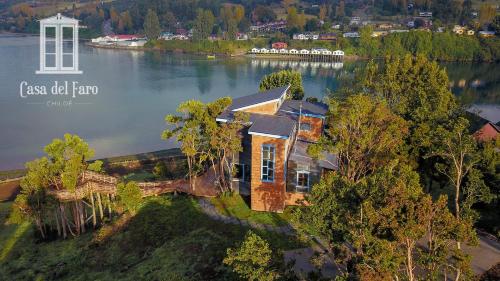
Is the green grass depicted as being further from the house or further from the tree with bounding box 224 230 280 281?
the tree with bounding box 224 230 280 281

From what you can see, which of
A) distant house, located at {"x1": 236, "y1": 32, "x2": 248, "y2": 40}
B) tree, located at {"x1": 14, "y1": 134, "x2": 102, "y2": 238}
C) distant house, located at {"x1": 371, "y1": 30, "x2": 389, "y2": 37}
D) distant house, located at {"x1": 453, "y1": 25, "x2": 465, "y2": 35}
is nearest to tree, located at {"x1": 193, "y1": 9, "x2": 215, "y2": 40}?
distant house, located at {"x1": 236, "y1": 32, "x2": 248, "y2": 40}

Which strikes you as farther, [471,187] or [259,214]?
[259,214]

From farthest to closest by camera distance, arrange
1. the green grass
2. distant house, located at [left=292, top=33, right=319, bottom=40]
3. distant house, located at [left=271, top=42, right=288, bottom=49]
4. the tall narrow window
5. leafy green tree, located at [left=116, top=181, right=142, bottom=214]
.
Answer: distant house, located at [left=292, top=33, right=319, bottom=40], distant house, located at [left=271, top=42, right=288, bottom=49], the tall narrow window, the green grass, leafy green tree, located at [left=116, top=181, right=142, bottom=214]

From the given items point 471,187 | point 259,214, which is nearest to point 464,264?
point 471,187

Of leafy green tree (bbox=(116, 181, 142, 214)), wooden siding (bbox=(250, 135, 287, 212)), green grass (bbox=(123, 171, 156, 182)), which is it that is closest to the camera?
wooden siding (bbox=(250, 135, 287, 212))

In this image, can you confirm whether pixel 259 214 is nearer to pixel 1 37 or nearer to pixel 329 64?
pixel 329 64

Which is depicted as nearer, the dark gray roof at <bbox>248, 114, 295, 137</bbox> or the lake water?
the dark gray roof at <bbox>248, 114, 295, 137</bbox>

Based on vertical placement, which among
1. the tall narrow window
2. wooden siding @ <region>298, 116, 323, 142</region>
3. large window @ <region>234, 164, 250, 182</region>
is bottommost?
large window @ <region>234, 164, 250, 182</region>
